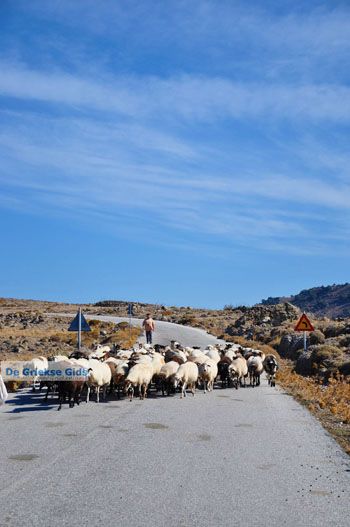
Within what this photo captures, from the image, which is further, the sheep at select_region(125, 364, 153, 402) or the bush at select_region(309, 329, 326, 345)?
the bush at select_region(309, 329, 326, 345)

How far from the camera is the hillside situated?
160 metres

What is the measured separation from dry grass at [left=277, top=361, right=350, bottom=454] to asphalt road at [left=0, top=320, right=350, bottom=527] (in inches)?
18.7

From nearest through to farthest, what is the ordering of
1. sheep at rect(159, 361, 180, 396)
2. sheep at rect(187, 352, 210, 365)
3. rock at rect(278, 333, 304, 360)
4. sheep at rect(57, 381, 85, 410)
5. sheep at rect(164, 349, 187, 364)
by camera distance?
sheep at rect(57, 381, 85, 410)
sheep at rect(159, 361, 180, 396)
sheep at rect(187, 352, 210, 365)
sheep at rect(164, 349, 187, 364)
rock at rect(278, 333, 304, 360)

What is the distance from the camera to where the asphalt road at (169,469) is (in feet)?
24.1

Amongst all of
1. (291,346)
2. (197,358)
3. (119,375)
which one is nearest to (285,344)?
(291,346)

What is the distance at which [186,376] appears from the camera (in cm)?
1853

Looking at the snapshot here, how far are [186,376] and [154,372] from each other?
3.63 ft

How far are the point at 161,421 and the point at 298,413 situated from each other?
3733 mm

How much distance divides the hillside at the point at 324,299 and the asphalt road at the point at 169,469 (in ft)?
458

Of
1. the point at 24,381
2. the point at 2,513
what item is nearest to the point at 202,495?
the point at 2,513

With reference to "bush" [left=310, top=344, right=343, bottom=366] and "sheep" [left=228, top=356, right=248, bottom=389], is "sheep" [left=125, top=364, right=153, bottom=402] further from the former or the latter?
"bush" [left=310, top=344, right=343, bottom=366]

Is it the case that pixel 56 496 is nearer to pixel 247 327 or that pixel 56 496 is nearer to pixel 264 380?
pixel 264 380

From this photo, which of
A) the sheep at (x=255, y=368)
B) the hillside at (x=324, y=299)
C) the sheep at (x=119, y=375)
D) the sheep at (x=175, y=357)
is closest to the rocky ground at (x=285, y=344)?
the sheep at (x=255, y=368)

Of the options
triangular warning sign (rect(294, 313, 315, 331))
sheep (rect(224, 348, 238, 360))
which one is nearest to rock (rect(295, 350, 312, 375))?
triangular warning sign (rect(294, 313, 315, 331))
